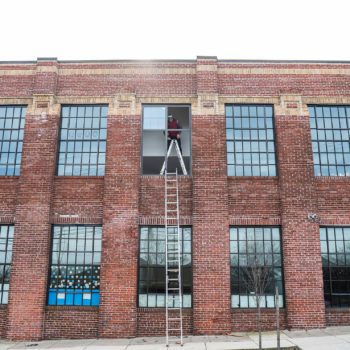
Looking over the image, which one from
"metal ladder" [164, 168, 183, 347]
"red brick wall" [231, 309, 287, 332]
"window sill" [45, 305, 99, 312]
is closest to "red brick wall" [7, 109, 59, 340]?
"window sill" [45, 305, 99, 312]

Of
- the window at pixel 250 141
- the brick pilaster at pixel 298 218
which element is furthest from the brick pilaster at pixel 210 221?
the brick pilaster at pixel 298 218

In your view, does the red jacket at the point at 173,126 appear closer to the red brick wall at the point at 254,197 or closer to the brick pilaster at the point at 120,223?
the brick pilaster at the point at 120,223

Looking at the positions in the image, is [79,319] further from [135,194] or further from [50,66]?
[50,66]

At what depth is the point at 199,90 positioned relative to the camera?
38.8ft

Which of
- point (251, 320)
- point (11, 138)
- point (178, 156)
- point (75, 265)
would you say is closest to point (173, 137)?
point (178, 156)

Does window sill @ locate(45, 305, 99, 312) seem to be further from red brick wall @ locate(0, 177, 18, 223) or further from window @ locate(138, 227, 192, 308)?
red brick wall @ locate(0, 177, 18, 223)

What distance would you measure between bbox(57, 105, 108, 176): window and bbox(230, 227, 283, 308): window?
5305mm

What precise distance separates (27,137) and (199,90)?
20.7ft

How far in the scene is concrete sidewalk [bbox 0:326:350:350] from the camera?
883 cm

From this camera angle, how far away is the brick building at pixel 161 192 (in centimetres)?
1046

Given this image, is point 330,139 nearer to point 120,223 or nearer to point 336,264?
point 336,264

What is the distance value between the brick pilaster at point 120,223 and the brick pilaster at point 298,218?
4913 mm

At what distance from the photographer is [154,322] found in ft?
34.0

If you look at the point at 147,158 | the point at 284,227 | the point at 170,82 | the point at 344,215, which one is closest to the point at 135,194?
the point at 147,158
